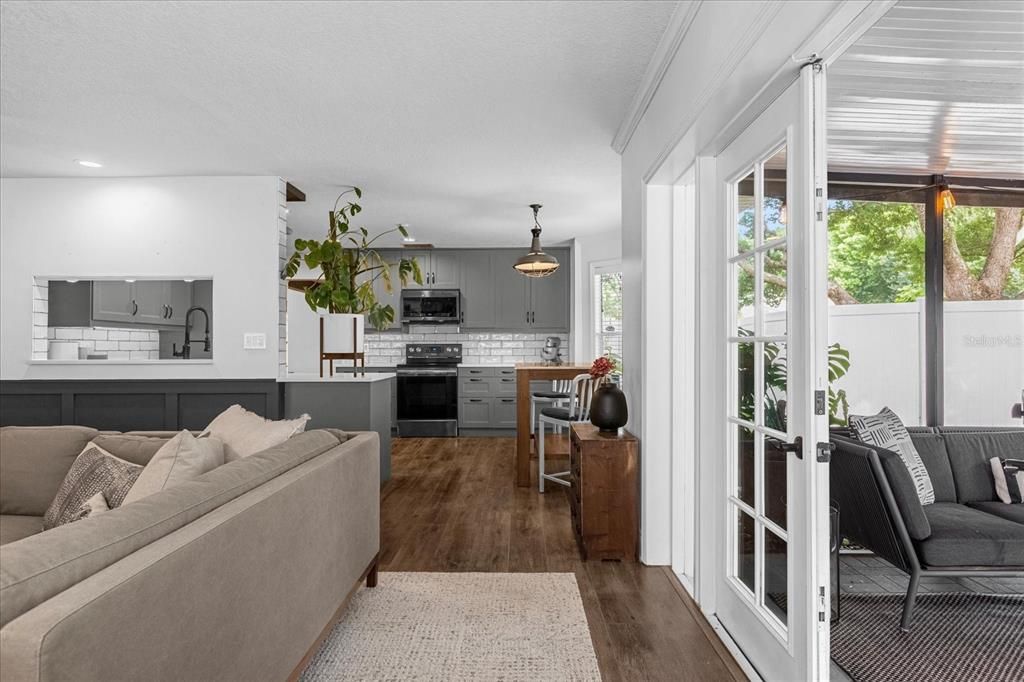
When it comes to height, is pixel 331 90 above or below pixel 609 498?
above

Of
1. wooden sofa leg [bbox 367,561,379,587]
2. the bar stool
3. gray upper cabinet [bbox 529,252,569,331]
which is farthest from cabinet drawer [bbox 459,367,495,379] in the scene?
wooden sofa leg [bbox 367,561,379,587]

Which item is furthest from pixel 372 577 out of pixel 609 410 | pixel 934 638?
pixel 934 638

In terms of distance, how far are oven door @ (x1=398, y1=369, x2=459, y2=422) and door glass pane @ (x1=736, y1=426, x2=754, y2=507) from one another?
560cm

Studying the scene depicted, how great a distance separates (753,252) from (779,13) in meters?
0.76

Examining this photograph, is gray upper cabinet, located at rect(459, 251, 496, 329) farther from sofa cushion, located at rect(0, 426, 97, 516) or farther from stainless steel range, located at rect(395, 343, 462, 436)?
sofa cushion, located at rect(0, 426, 97, 516)

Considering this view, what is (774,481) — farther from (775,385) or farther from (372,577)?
(372,577)

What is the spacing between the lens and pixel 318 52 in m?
2.80

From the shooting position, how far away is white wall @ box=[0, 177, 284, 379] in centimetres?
476

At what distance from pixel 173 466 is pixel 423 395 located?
5.77 metres

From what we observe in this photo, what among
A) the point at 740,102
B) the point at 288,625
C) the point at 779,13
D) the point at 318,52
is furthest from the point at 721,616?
the point at 318,52

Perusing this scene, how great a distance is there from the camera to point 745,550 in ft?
7.39

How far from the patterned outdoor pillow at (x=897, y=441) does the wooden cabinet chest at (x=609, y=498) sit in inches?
44.8

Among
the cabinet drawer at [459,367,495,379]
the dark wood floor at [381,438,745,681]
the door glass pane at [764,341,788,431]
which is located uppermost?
the door glass pane at [764,341,788,431]

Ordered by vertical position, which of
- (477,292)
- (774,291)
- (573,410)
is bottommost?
(573,410)
